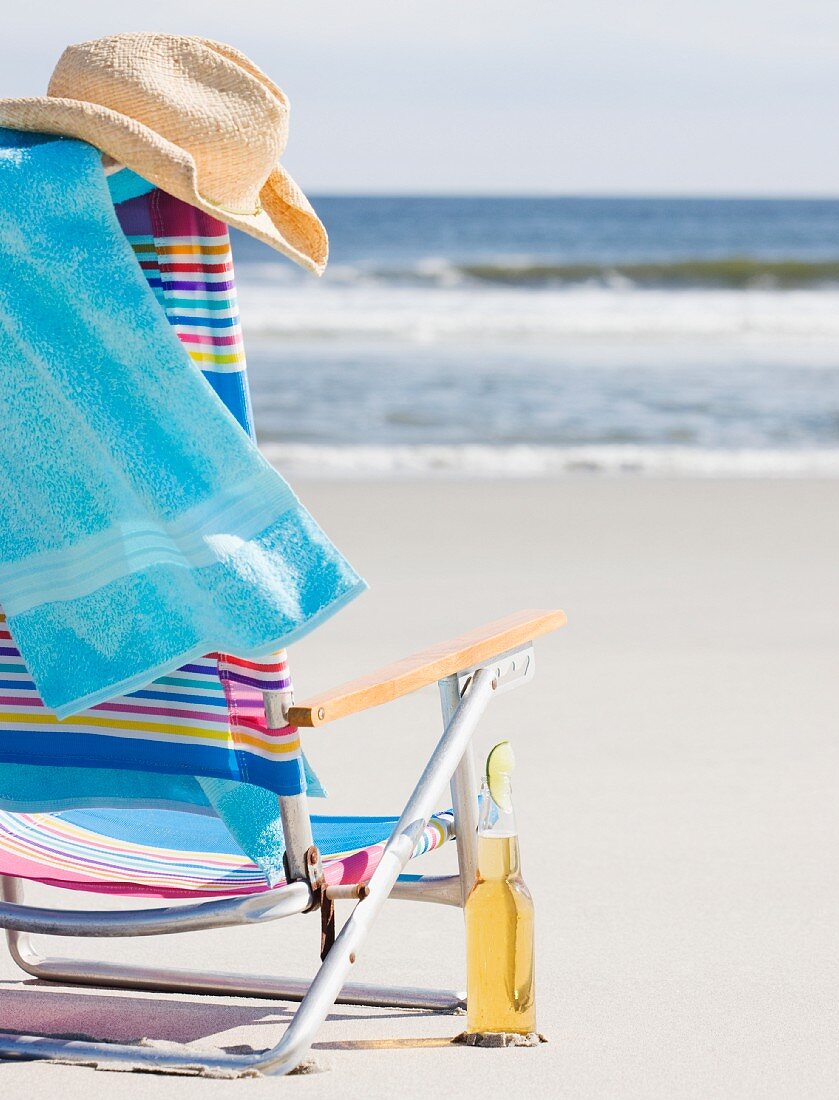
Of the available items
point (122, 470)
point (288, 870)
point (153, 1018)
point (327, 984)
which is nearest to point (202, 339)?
point (122, 470)

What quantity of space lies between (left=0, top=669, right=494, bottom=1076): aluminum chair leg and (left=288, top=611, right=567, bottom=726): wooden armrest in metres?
0.06

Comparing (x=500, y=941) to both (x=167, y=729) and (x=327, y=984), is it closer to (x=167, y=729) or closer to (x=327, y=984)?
(x=327, y=984)

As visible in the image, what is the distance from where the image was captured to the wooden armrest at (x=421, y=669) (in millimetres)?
1985

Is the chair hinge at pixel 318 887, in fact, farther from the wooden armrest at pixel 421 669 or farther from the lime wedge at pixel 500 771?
the lime wedge at pixel 500 771

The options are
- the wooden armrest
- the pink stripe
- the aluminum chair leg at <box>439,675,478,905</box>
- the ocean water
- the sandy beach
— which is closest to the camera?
the wooden armrest

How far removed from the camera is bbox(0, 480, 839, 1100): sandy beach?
228 cm

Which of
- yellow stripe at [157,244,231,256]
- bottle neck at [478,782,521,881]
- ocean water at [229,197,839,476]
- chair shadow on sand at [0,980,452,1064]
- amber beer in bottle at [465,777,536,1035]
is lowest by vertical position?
chair shadow on sand at [0,980,452,1064]

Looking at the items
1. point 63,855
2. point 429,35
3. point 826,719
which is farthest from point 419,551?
point 429,35

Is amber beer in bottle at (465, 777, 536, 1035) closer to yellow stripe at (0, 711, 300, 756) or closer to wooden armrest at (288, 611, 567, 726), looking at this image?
wooden armrest at (288, 611, 567, 726)

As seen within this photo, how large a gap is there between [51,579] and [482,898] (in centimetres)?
71

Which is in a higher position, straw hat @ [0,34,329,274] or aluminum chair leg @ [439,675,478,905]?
straw hat @ [0,34,329,274]

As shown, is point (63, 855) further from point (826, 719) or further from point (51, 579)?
point (826, 719)

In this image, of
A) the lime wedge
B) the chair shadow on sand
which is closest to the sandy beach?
the chair shadow on sand

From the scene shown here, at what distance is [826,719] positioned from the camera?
13.7 ft
